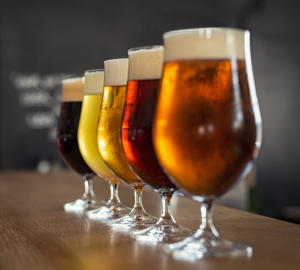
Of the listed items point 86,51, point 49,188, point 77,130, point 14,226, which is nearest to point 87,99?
point 77,130

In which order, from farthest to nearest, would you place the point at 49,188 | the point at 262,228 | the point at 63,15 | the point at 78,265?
1. the point at 63,15
2. the point at 49,188
3. the point at 262,228
4. the point at 78,265

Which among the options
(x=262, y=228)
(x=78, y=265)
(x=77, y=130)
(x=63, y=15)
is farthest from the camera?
(x=63, y=15)

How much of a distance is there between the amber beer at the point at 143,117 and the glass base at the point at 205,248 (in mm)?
146

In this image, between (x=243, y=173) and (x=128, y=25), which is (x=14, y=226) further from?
(x=128, y=25)

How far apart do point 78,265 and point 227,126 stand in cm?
24

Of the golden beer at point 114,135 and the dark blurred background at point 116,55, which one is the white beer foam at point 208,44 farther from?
the dark blurred background at point 116,55

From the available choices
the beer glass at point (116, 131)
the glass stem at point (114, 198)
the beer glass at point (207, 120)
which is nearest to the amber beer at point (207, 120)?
the beer glass at point (207, 120)

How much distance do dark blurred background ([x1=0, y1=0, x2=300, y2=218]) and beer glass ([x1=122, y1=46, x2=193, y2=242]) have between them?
13.9ft

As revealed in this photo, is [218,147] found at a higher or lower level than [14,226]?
higher

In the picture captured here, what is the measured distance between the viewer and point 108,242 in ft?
2.09

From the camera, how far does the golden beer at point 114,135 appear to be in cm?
82

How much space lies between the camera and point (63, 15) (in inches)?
198

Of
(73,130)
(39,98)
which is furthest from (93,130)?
(39,98)

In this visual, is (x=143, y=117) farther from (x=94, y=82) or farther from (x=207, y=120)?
(x=94, y=82)
